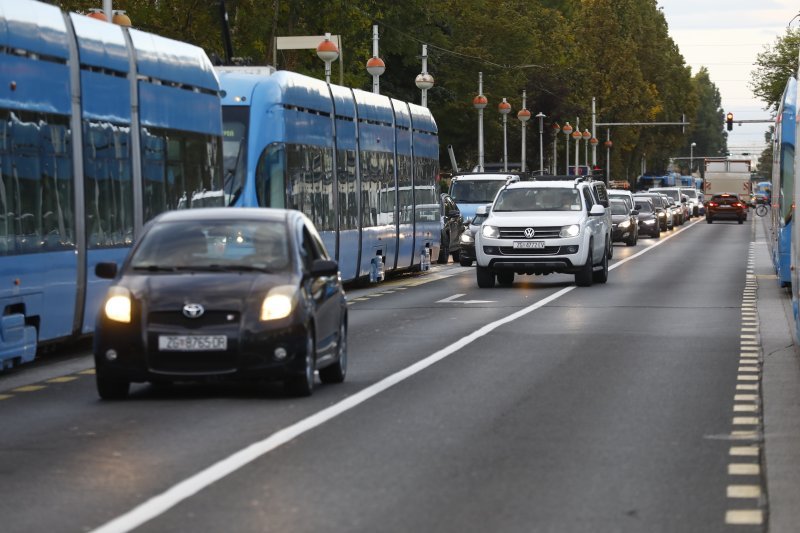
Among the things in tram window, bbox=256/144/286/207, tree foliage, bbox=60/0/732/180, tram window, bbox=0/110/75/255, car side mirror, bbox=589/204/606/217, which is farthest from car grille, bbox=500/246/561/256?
tram window, bbox=0/110/75/255

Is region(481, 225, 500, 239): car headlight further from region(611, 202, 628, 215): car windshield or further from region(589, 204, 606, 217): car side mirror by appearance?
region(611, 202, 628, 215): car windshield

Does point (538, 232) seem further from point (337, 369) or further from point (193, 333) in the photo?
point (193, 333)

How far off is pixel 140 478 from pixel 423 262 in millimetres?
29390

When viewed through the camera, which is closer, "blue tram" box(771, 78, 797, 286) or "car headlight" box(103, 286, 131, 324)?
"car headlight" box(103, 286, 131, 324)

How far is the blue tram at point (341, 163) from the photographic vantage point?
27672 millimetres

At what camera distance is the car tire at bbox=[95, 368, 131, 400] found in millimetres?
14508

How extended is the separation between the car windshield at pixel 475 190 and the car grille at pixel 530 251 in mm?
16617

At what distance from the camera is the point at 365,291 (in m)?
33.1

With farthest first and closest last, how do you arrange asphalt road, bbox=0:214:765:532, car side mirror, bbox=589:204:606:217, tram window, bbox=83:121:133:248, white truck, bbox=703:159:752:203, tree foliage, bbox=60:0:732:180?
white truck, bbox=703:159:752:203, tree foliage, bbox=60:0:732:180, car side mirror, bbox=589:204:606:217, tram window, bbox=83:121:133:248, asphalt road, bbox=0:214:765:532

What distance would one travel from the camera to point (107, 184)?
65.7ft

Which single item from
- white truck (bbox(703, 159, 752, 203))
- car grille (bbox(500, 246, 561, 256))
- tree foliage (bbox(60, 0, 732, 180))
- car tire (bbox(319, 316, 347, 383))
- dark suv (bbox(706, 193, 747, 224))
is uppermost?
tree foliage (bbox(60, 0, 732, 180))

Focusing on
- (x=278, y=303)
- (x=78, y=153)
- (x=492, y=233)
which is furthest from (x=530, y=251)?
(x=278, y=303)

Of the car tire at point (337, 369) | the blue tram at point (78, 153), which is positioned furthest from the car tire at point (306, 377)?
the blue tram at point (78, 153)

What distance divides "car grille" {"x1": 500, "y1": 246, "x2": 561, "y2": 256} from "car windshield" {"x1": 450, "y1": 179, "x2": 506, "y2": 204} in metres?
16.6
